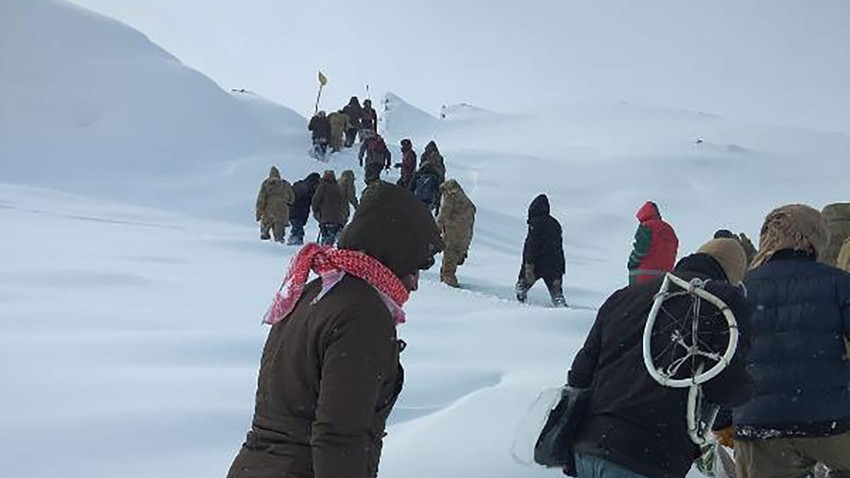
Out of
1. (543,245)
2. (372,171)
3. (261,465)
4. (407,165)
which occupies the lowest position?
(261,465)

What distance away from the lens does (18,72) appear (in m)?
26.7

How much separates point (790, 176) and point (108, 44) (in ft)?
80.5

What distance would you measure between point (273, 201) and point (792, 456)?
1246cm

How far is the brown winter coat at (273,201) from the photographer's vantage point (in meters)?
15.2

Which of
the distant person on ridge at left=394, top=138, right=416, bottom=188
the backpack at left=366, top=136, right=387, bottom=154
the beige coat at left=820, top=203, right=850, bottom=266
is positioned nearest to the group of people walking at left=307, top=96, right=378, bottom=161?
the backpack at left=366, top=136, right=387, bottom=154

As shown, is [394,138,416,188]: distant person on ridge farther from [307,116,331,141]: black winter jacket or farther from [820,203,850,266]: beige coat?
[820,203,850,266]: beige coat

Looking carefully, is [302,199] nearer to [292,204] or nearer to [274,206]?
[292,204]

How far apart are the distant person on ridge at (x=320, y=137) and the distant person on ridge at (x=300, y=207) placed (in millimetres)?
8406

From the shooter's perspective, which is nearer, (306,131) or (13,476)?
(13,476)

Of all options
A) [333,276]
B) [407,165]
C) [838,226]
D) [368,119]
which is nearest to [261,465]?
[333,276]

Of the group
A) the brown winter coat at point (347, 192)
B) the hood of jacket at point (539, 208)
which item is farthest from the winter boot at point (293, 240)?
the hood of jacket at point (539, 208)

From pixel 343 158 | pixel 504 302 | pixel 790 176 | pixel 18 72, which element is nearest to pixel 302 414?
pixel 504 302

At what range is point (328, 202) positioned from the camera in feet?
45.0

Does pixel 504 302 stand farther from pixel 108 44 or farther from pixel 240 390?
pixel 108 44
